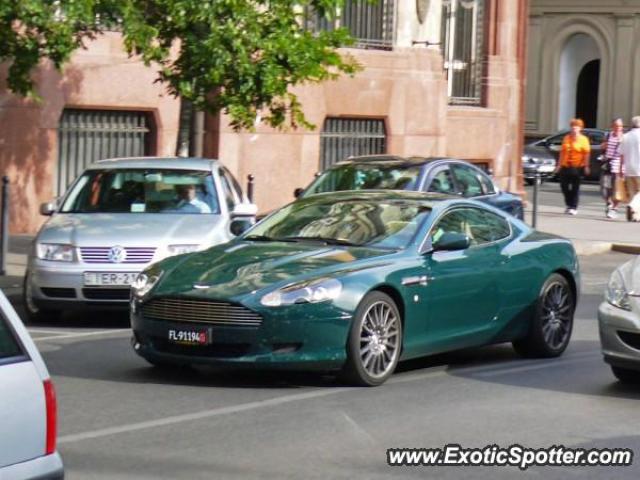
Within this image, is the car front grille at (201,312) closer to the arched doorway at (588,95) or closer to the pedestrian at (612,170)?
the pedestrian at (612,170)

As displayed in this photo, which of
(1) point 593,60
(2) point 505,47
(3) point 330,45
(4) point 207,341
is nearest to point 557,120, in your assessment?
(1) point 593,60

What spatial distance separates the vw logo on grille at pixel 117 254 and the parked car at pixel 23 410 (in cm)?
859

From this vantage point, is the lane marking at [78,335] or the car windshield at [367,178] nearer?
the lane marking at [78,335]

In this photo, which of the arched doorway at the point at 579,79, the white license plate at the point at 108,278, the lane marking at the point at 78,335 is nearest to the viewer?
the lane marking at the point at 78,335

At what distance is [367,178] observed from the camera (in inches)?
722

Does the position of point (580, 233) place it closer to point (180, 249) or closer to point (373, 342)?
point (180, 249)

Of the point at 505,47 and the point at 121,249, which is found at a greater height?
the point at 505,47

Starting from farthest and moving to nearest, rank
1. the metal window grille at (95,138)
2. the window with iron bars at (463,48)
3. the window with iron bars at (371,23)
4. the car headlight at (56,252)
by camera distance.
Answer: the window with iron bars at (463,48) → the window with iron bars at (371,23) → the metal window grille at (95,138) → the car headlight at (56,252)

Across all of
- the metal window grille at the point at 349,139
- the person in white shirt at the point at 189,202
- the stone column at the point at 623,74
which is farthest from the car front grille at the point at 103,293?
the stone column at the point at 623,74

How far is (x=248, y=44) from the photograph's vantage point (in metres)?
18.0

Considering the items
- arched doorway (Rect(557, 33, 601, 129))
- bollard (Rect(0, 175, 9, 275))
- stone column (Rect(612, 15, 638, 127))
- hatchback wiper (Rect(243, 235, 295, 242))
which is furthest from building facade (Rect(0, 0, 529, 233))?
arched doorway (Rect(557, 33, 601, 129))

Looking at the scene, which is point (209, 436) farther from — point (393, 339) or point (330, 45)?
point (330, 45)

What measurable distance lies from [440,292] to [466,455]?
308cm

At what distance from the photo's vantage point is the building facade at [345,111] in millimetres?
22906
